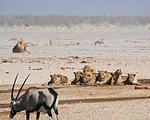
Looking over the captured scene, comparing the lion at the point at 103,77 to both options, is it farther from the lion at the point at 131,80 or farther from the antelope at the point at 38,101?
the antelope at the point at 38,101

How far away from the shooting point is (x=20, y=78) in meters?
18.5

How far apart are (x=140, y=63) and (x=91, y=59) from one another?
359cm

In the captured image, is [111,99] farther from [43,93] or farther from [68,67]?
[68,67]

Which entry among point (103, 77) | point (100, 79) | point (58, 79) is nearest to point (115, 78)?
point (103, 77)

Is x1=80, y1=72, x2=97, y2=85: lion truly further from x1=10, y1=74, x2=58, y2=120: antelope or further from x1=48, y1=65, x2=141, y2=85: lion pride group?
x1=10, y1=74, x2=58, y2=120: antelope

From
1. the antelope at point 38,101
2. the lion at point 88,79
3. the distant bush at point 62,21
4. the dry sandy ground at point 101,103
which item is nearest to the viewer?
the antelope at point 38,101

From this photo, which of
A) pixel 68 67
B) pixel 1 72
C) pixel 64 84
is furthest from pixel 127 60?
pixel 64 84

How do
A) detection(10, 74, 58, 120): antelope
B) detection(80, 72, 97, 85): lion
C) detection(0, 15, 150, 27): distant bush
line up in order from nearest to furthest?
detection(10, 74, 58, 120): antelope → detection(80, 72, 97, 85): lion → detection(0, 15, 150, 27): distant bush

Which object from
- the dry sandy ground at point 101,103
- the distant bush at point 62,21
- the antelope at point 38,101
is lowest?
the distant bush at point 62,21

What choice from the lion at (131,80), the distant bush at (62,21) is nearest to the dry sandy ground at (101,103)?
the lion at (131,80)

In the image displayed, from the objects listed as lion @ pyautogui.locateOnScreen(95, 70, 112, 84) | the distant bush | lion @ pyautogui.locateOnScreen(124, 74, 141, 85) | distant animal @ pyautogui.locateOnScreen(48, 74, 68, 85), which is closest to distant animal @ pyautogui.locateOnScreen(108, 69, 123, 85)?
lion @ pyautogui.locateOnScreen(95, 70, 112, 84)

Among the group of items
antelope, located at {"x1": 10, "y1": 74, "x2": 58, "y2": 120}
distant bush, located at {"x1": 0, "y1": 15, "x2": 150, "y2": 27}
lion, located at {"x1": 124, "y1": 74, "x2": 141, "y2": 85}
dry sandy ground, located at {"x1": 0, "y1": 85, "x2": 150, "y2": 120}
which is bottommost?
distant bush, located at {"x1": 0, "y1": 15, "x2": 150, "y2": 27}

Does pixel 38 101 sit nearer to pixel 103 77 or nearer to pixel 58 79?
pixel 58 79

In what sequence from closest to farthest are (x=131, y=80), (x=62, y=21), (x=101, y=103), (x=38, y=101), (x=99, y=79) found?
(x=38, y=101) → (x=101, y=103) → (x=131, y=80) → (x=99, y=79) → (x=62, y=21)
